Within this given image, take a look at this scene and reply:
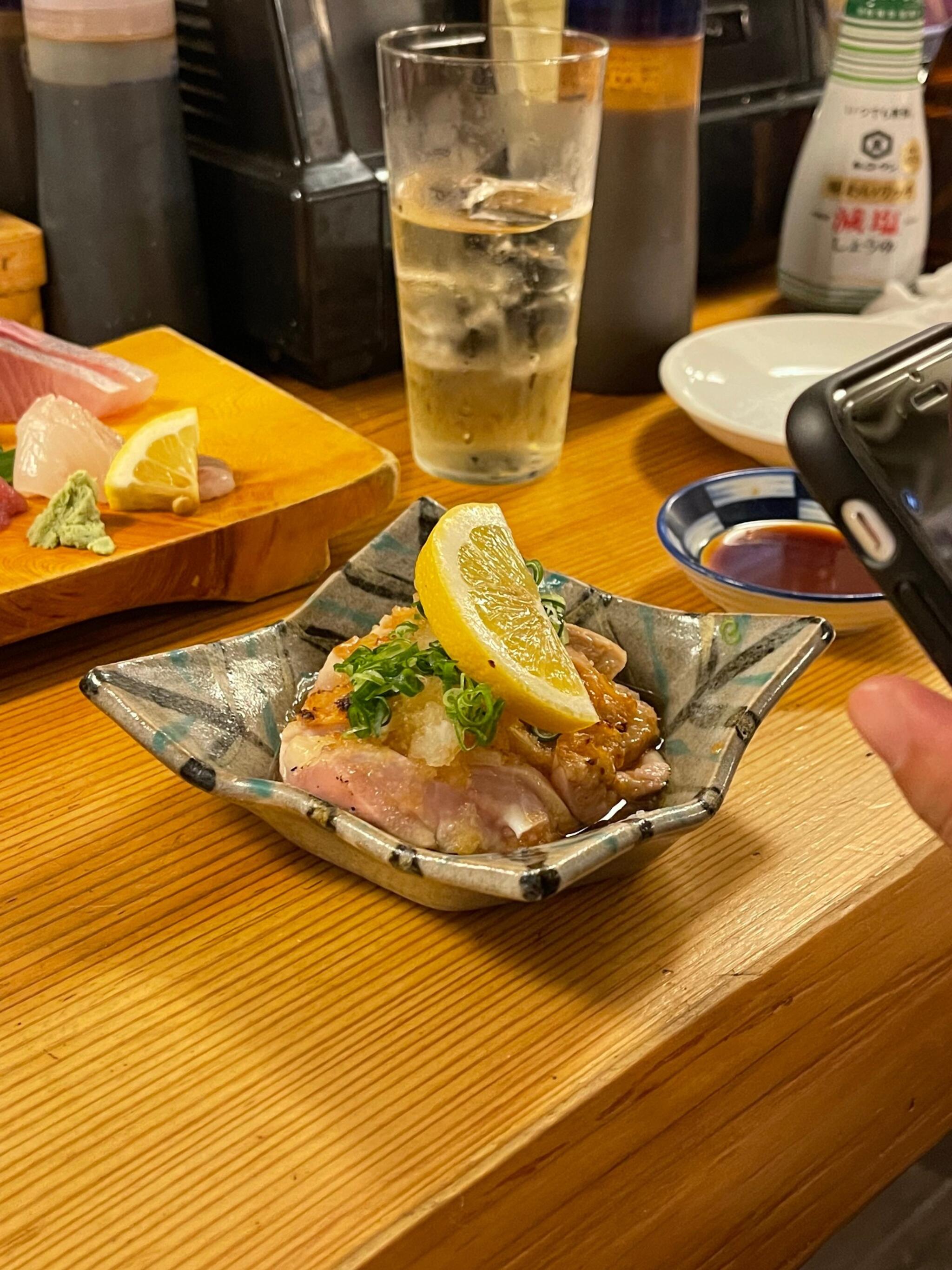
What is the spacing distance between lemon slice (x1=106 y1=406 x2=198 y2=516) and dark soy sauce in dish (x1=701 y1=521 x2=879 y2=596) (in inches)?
15.9

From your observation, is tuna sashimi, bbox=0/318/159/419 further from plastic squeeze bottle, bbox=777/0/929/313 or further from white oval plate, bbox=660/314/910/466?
plastic squeeze bottle, bbox=777/0/929/313

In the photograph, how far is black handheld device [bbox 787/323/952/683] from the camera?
1.94 ft

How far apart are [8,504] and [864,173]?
103 centimetres

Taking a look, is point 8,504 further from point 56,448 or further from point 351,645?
point 351,645

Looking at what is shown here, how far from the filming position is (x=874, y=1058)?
82 centimetres

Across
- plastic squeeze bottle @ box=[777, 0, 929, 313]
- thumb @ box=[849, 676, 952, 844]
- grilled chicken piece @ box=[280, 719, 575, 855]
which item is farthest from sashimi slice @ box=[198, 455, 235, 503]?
plastic squeeze bottle @ box=[777, 0, 929, 313]

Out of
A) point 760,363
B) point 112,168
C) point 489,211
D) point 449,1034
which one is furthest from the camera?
point 760,363

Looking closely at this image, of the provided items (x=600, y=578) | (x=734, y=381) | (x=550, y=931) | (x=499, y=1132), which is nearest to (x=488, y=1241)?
(x=499, y=1132)

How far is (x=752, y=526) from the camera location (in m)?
1.08

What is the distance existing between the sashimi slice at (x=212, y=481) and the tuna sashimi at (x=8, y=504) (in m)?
0.14

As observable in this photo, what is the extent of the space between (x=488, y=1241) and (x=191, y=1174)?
142 mm

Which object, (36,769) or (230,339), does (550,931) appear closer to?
(36,769)

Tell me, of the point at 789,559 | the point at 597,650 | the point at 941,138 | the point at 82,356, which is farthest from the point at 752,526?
the point at 941,138

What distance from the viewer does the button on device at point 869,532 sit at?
0.60 meters
